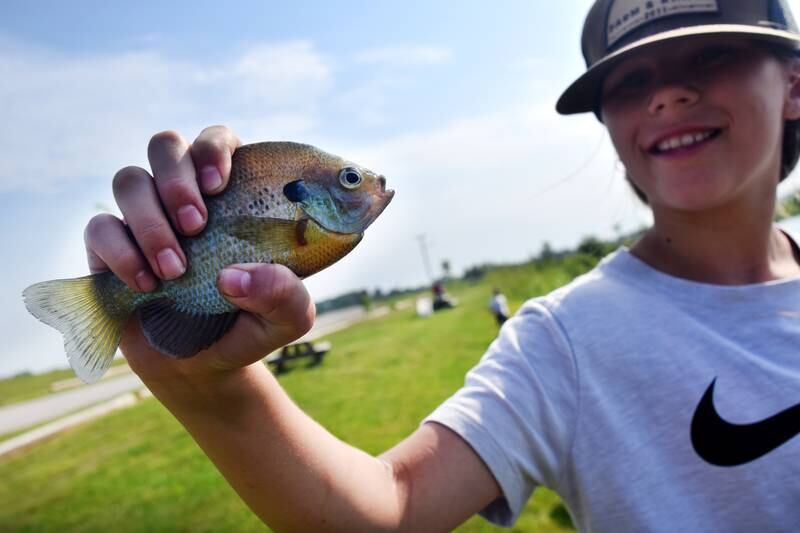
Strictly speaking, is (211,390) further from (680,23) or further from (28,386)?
(28,386)

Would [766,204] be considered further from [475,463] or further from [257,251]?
[257,251]

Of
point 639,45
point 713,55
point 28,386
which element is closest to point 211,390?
point 639,45

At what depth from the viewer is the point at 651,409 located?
2029 mm

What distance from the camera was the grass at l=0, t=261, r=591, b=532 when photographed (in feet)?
21.8

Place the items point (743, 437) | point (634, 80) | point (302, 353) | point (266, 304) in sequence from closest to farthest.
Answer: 1. point (266, 304)
2. point (743, 437)
3. point (634, 80)
4. point (302, 353)

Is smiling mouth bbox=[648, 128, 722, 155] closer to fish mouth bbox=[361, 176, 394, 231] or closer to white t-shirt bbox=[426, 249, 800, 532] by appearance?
white t-shirt bbox=[426, 249, 800, 532]

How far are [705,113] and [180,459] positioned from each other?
9.53 meters

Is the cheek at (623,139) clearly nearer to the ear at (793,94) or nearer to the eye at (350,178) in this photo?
the ear at (793,94)

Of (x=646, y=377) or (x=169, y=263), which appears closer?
(x=169, y=263)

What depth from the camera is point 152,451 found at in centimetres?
1035

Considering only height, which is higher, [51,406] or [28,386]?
[51,406]

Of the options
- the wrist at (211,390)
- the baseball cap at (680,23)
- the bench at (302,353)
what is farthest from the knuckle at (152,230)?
the bench at (302,353)

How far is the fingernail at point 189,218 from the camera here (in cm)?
120

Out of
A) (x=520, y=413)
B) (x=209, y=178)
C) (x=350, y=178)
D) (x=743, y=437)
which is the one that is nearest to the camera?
(x=209, y=178)
